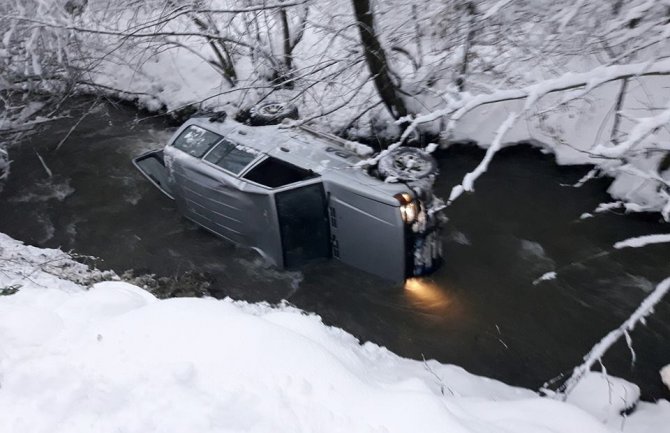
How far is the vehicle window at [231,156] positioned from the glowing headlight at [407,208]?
6.10 ft

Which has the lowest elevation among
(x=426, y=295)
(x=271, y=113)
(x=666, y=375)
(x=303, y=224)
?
(x=666, y=375)

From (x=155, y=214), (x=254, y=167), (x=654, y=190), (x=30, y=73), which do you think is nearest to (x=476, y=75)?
(x=654, y=190)

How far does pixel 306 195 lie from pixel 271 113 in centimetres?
191

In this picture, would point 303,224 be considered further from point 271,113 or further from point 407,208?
point 271,113

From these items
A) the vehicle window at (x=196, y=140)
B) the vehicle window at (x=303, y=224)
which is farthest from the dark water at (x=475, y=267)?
the vehicle window at (x=196, y=140)

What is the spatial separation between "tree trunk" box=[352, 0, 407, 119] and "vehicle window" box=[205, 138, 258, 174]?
189 centimetres

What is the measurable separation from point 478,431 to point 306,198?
132 inches

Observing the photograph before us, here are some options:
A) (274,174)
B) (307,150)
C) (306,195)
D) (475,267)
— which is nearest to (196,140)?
(274,174)

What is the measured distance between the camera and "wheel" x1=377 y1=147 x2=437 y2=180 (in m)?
5.39

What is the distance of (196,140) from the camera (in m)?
6.60

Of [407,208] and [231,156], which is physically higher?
[231,156]

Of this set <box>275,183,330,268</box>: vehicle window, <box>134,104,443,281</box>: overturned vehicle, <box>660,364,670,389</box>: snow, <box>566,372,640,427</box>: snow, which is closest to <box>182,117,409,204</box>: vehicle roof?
<box>134,104,443,281</box>: overturned vehicle

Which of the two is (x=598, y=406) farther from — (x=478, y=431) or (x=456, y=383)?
(x=478, y=431)

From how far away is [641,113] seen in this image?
22.9 feet
